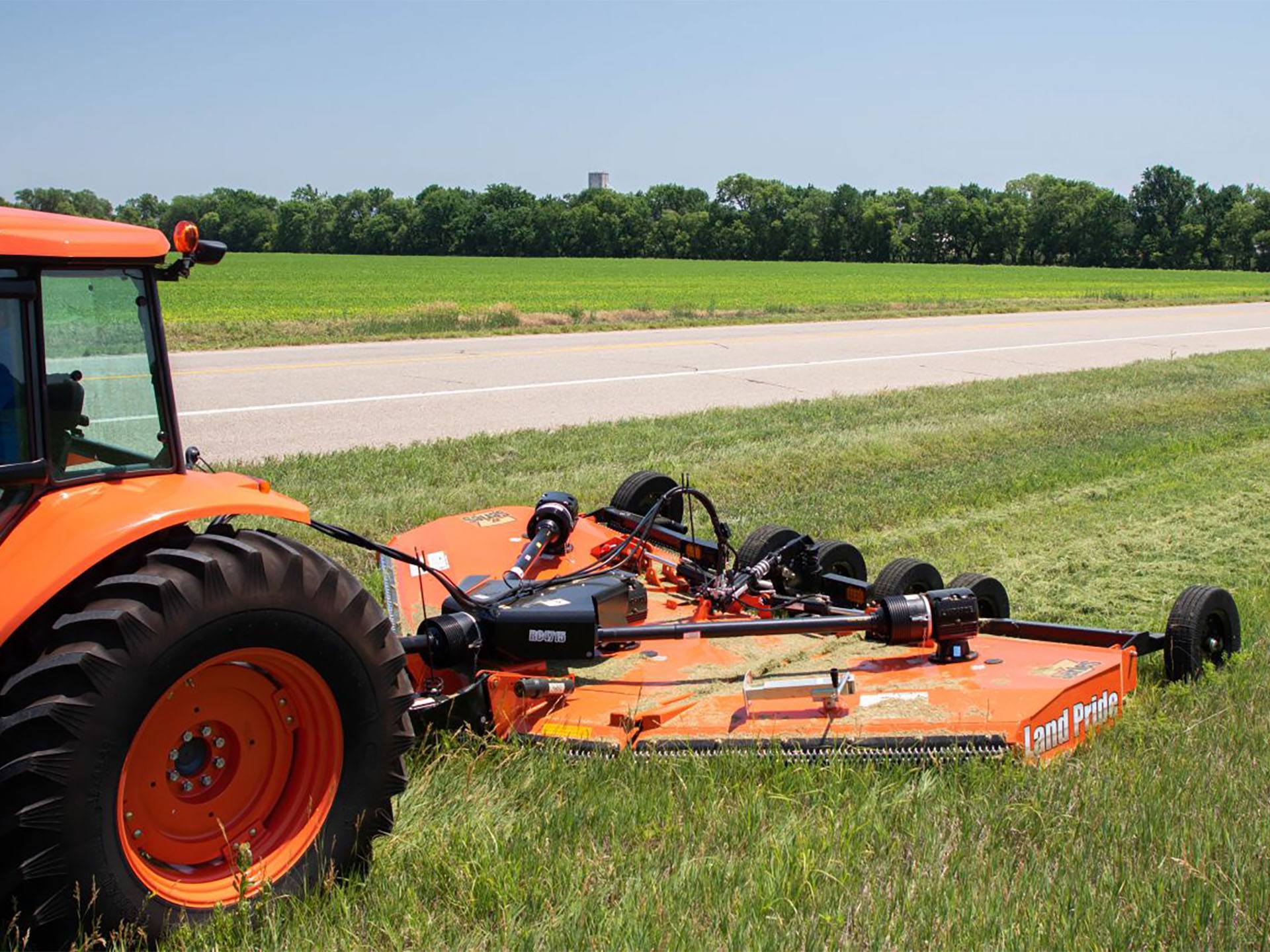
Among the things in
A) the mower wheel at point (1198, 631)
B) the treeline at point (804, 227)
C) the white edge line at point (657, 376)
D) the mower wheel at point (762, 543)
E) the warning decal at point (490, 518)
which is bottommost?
the mower wheel at point (1198, 631)

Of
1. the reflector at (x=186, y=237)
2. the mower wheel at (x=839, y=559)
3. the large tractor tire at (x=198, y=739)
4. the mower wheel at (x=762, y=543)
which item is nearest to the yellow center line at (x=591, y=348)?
the mower wheel at (x=762, y=543)

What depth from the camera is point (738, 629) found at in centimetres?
479

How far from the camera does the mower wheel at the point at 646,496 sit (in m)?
6.97

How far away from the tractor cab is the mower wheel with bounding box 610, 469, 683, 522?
3.55 meters

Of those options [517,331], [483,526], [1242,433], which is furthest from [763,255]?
[483,526]

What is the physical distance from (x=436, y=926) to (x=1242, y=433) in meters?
12.0

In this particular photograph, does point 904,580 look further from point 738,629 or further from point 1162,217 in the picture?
point 1162,217

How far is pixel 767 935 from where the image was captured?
306cm

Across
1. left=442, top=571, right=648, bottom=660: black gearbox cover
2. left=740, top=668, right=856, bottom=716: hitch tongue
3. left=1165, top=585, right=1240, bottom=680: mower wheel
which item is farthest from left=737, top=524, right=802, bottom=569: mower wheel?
left=1165, top=585, right=1240, bottom=680: mower wheel

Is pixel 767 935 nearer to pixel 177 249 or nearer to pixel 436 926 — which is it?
pixel 436 926

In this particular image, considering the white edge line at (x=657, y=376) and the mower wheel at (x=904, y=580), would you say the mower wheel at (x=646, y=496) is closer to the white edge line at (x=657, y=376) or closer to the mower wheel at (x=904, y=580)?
the mower wheel at (x=904, y=580)

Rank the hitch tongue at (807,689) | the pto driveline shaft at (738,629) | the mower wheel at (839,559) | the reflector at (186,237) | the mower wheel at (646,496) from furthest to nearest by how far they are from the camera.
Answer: the mower wheel at (646,496)
the mower wheel at (839,559)
the pto driveline shaft at (738,629)
the hitch tongue at (807,689)
the reflector at (186,237)

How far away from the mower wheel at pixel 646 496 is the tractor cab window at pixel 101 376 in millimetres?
3719

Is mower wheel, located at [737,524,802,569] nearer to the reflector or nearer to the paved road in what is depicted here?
the reflector
